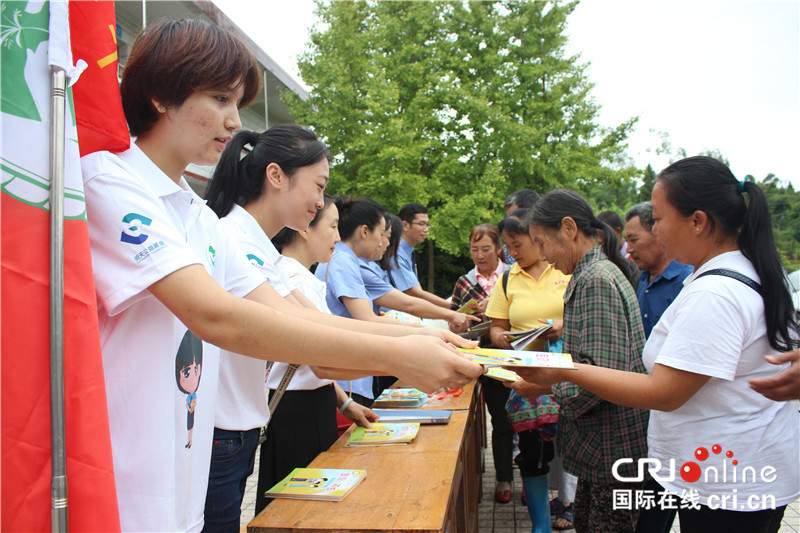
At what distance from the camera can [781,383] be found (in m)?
1.72

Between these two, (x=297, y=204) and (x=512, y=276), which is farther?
(x=512, y=276)

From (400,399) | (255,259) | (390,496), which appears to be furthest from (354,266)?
(390,496)

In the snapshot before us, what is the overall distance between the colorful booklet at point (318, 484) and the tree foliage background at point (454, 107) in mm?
11517

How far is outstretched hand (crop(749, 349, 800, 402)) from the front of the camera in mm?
1698

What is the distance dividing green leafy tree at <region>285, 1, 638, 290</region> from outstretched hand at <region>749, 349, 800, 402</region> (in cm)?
1169

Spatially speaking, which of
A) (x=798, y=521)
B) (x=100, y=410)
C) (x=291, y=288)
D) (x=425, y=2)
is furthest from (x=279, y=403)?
(x=425, y=2)

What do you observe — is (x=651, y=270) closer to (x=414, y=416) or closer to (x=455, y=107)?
(x=414, y=416)

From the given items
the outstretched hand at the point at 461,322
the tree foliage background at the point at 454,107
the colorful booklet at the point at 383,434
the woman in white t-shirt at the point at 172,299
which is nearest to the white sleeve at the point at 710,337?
the woman in white t-shirt at the point at 172,299

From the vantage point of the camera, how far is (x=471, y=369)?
1.63 m

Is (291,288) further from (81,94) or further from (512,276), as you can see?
(512,276)

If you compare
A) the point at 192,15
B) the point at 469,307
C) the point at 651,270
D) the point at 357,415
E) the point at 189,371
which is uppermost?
the point at 192,15

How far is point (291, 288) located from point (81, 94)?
1.13m

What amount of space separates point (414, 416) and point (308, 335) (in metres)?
1.65

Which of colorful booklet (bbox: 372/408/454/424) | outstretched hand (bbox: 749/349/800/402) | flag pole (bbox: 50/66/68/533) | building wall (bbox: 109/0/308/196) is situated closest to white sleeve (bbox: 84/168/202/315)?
flag pole (bbox: 50/66/68/533)
